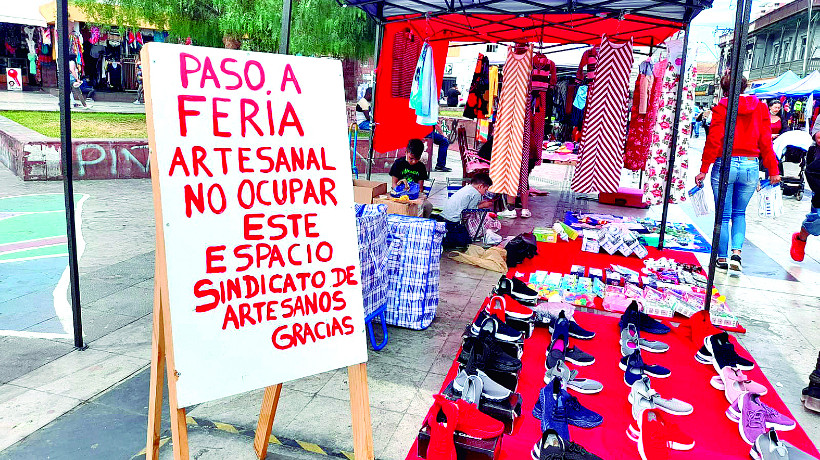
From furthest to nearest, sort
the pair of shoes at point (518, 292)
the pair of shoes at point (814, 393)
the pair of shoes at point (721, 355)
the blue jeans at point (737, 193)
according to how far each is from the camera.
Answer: the blue jeans at point (737, 193), the pair of shoes at point (518, 292), the pair of shoes at point (721, 355), the pair of shoes at point (814, 393)

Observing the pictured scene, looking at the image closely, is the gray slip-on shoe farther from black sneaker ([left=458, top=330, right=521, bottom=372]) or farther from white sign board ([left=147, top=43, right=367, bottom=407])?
white sign board ([left=147, top=43, right=367, bottom=407])

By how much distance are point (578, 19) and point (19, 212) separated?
7.50 meters

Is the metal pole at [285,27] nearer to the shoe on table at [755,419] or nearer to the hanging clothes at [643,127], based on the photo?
the shoe on table at [755,419]

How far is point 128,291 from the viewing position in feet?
15.8

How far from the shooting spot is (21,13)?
49.3 feet

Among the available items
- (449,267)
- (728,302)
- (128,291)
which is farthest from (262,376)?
(728,302)

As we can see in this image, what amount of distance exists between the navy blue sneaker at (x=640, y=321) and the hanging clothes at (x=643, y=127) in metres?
3.70

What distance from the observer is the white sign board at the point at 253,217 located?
6.25 ft

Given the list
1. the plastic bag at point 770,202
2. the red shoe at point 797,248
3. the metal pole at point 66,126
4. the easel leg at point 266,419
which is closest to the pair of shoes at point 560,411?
the easel leg at point 266,419

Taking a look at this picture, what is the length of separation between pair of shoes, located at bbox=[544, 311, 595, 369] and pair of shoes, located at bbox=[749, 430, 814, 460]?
40.7 inches

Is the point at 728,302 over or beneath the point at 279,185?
beneath

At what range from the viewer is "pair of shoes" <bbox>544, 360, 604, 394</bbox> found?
3178mm

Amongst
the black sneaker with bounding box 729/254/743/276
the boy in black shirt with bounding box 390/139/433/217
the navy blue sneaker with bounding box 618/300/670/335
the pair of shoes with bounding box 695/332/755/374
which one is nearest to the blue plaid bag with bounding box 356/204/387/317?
the navy blue sneaker with bounding box 618/300/670/335

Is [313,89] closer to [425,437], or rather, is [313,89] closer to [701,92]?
[425,437]
